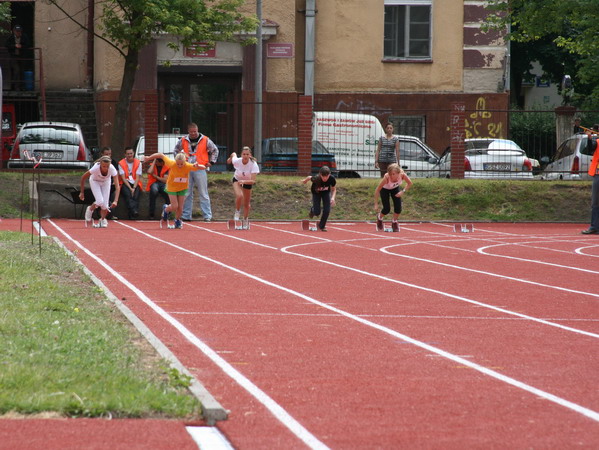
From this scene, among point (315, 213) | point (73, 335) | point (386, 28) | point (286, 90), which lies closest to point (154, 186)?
point (315, 213)

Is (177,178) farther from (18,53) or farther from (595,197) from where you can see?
(18,53)

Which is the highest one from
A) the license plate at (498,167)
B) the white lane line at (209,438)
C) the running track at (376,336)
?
the license plate at (498,167)

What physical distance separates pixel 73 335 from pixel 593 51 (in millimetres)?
24823

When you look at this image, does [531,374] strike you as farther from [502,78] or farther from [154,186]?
[502,78]

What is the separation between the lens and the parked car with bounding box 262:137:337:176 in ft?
102

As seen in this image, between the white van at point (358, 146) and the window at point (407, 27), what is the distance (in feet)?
22.9

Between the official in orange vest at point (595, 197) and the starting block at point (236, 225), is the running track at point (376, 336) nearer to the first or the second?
the starting block at point (236, 225)

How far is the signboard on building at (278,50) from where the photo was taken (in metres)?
37.2

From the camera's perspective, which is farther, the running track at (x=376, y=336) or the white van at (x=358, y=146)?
the white van at (x=358, y=146)

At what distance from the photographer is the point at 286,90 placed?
3756 cm

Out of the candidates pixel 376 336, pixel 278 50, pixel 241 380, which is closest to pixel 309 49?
pixel 278 50

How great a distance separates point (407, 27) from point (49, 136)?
13.4 meters

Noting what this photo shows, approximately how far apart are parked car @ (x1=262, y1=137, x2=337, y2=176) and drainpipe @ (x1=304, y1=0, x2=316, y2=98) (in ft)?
20.9

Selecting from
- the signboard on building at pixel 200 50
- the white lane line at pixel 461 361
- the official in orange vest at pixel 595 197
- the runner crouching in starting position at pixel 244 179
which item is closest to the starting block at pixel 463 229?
the official in orange vest at pixel 595 197
